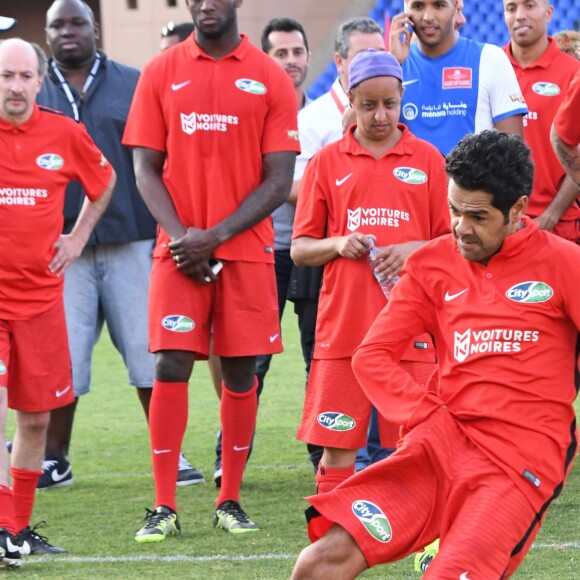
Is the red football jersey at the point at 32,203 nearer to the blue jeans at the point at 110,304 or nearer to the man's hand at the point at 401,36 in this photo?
the blue jeans at the point at 110,304

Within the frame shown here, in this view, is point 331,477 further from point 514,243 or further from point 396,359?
point 514,243

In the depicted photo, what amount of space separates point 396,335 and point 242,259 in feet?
6.25

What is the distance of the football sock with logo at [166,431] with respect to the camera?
5.57 meters

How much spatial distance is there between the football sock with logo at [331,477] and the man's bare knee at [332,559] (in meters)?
1.50

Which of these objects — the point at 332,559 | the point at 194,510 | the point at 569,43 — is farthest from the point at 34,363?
the point at 569,43

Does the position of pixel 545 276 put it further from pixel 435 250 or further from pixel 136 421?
pixel 136 421

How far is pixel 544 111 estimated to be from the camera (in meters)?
6.43

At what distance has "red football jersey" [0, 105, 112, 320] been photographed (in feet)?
17.9

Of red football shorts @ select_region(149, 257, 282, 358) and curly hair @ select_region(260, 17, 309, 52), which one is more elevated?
curly hair @ select_region(260, 17, 309, 52)

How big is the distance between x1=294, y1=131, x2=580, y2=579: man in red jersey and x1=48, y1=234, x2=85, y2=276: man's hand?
2.09 meters

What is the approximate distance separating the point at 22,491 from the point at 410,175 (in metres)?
2.07

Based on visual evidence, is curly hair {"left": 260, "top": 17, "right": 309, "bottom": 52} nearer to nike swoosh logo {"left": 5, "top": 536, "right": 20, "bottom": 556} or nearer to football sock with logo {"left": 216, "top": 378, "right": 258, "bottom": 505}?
football sock with logo {"left": 216, "top": 378, "right": 258, "bottom": 505}

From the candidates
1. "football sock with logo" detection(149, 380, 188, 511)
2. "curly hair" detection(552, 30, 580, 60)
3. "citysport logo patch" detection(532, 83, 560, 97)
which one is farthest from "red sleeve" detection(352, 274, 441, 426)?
"curly hair" detection(552, 30, 580, 60)

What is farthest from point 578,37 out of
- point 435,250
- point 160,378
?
point 435,250
